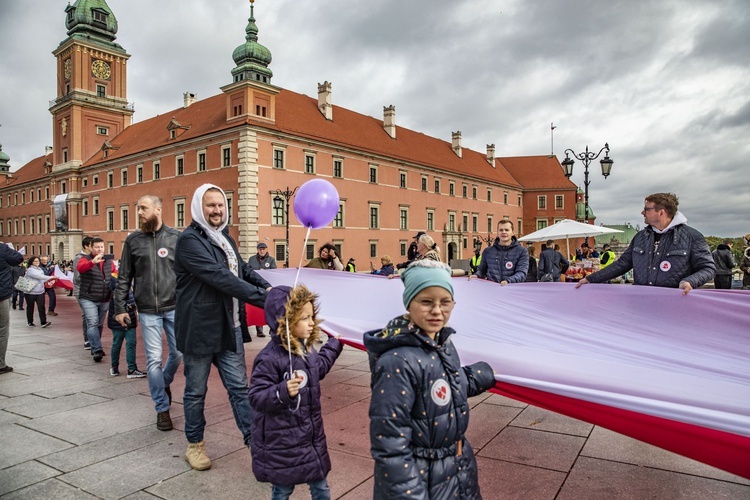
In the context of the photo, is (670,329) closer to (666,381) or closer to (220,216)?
(666,381)

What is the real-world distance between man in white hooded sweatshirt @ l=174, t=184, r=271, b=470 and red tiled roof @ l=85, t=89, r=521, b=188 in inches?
1304

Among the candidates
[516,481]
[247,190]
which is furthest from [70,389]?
[247,190]

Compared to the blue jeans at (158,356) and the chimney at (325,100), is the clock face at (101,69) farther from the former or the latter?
the blue jeans at (158,356)

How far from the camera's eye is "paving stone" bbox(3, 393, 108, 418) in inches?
203

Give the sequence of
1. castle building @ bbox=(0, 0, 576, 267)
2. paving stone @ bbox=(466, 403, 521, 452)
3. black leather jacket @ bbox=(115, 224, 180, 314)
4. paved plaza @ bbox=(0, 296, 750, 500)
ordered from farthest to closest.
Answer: castle building @ bbox=(0, 0, 576, 267), black leather jacket @ bbox=(115, 224, 180, 314), paving stone @ bbox=(466, 403, 521, 452), paved plaza @ bbox=(0, 296, 750, 500)

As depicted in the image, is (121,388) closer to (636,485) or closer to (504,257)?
(504,257)

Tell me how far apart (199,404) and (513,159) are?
7712 cm

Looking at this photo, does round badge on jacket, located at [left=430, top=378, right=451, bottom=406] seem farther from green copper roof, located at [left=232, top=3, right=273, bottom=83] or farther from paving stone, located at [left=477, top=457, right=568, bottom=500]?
green copper roof, located at [left=232, top=3, right=273, bottom=83]

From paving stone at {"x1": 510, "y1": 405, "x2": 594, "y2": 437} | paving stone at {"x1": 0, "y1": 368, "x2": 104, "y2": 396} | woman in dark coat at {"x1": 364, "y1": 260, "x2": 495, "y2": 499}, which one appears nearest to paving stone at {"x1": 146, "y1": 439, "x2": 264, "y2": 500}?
woman in dark coat at {"x1": 364, "y1": 260, "x2": 495, "y2": 499}

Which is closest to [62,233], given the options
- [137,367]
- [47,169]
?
[47,169]

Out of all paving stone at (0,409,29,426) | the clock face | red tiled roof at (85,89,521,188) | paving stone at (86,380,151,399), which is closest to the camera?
paving stone at (0,409,29,426)

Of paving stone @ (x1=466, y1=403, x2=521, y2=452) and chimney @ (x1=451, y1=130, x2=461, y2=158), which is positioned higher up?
chimney @ (x1=451, y1=130, x2=461, y2=158)

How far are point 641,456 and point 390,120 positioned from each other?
50.7 metres

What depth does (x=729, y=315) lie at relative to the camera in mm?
3338
